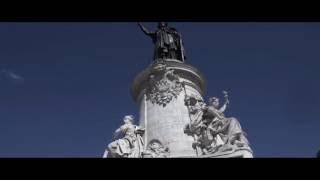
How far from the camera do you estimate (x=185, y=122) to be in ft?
50.5

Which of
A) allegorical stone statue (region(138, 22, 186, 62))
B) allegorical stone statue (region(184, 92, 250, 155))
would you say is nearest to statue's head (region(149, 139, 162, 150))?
allegorical stone statue (region(184, 92, 250, 155))

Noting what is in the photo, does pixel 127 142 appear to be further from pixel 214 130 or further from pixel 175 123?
pixel 214 130

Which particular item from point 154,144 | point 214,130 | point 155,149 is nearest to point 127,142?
point 154,144

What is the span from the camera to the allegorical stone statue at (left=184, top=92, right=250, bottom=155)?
44.1 ft

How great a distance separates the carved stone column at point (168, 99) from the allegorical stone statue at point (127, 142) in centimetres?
30

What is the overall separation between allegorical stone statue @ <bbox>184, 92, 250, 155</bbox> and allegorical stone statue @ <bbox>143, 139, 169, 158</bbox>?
37.7 inches

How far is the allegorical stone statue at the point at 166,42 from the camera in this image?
1984 centimetres

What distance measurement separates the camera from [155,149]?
14.3 m

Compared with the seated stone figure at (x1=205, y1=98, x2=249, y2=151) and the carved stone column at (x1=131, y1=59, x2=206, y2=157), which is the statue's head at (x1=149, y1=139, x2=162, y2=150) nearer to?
the carved stone column at (x1=131, y1=59, x2=206, y2=157)

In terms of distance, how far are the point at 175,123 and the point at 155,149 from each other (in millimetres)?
1469

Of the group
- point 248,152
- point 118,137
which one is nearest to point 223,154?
point 248,152
